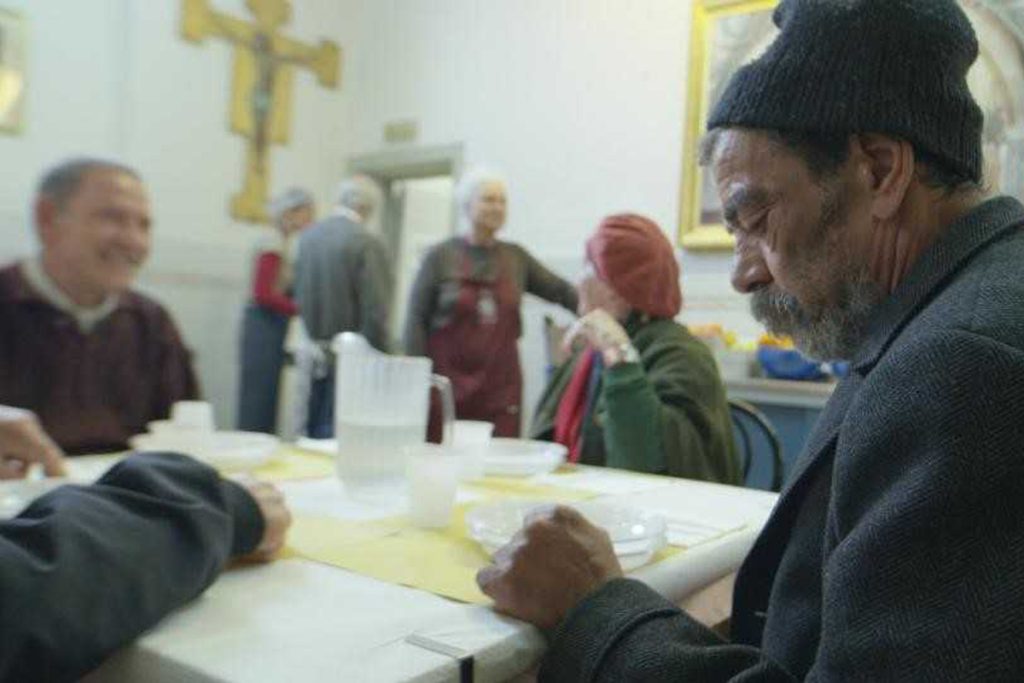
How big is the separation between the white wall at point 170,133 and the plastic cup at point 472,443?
3.59 m

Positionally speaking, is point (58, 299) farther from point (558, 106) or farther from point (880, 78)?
point (558, 106)

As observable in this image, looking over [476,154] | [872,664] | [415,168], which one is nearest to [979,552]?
[872,664]

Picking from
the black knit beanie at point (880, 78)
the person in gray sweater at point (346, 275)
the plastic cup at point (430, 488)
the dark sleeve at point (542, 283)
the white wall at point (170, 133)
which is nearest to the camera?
the black knit beanie at point (880, 78)

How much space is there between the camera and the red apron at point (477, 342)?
3.55 meters

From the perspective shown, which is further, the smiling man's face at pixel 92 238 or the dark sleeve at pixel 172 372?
the dark sleeve at pixel 172 372

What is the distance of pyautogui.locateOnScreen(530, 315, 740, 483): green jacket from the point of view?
175 centimetres

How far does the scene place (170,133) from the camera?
16.1ft

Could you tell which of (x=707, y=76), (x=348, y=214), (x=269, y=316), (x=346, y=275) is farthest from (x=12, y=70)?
(x=707, y=76)

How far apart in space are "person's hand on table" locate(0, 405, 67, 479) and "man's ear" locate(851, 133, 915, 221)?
3.69 feet

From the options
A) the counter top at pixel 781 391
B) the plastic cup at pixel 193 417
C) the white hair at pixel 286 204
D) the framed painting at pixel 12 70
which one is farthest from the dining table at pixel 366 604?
the framed painting at pixel 12 70

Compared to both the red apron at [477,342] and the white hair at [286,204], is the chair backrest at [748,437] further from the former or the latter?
the white hair at [286,204]

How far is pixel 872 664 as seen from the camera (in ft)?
1.75

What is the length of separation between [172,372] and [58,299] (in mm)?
299

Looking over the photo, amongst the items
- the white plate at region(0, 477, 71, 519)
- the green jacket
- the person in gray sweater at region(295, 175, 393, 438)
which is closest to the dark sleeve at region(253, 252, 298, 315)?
the person in gray sweater at region(295, 175, 393, 438)
